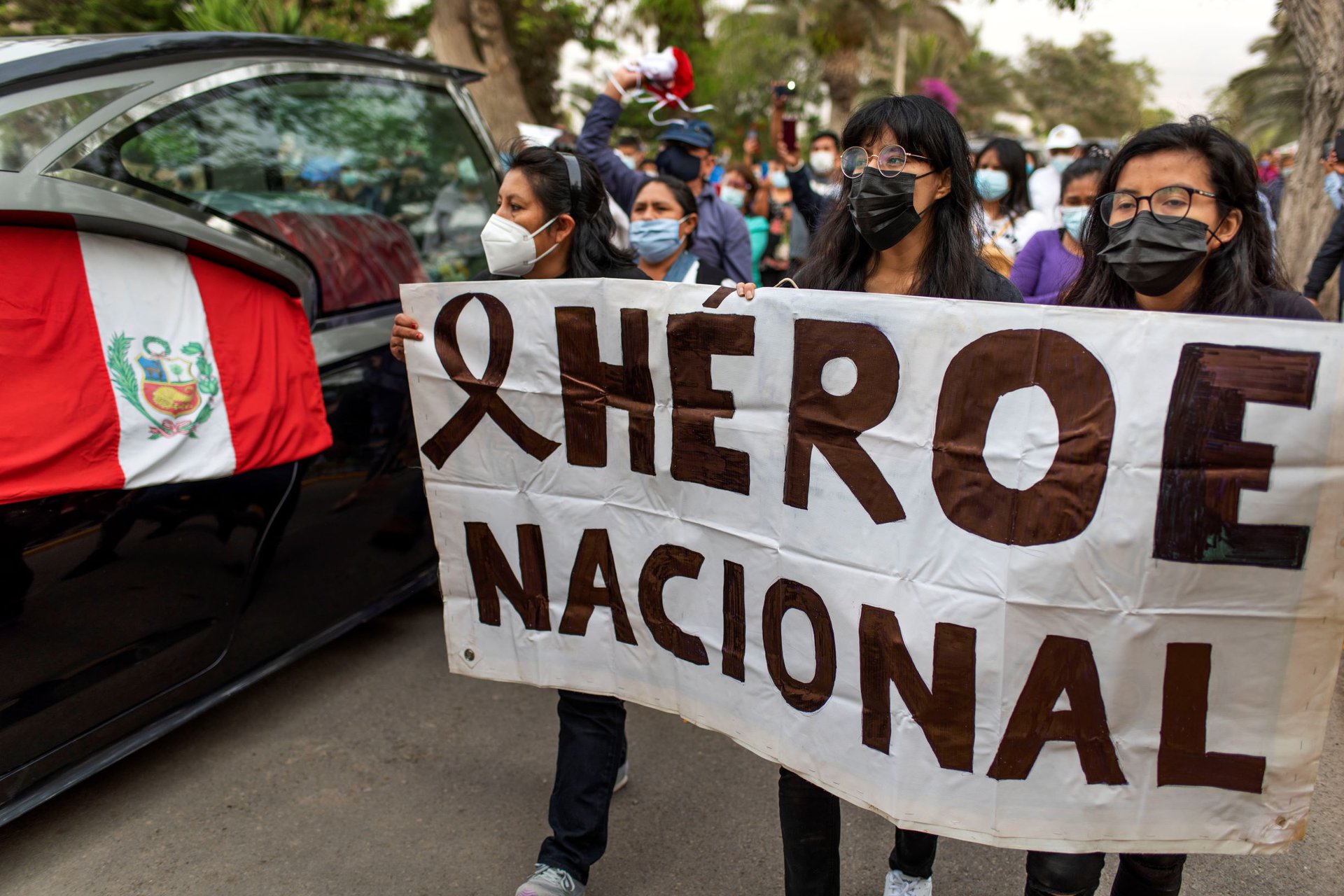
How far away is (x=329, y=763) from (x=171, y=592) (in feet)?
2.46

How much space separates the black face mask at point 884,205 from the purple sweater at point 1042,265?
184 centimetres

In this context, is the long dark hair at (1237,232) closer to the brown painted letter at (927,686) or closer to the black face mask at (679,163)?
the brown painted letter at (927,686)

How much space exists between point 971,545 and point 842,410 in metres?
0.37

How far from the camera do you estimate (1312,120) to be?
20.9 ft

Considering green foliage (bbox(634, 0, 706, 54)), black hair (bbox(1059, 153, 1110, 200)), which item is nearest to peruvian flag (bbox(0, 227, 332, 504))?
black hair (bbox(1059, 153, 1110, 200))

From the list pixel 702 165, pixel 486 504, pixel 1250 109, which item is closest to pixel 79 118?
pixel 486 504

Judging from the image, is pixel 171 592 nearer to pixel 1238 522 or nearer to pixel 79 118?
pixel 79 118

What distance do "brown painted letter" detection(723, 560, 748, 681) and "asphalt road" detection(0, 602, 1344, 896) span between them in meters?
0.67

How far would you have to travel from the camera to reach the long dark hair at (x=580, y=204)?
8.63 feet

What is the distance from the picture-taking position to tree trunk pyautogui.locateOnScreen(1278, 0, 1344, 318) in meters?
5.94

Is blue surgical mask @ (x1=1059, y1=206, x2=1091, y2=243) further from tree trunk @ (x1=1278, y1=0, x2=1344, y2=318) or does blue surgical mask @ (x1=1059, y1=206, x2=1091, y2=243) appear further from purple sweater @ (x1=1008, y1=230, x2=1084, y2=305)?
tree trunk @ (x1=1278, y1=0, x2=1344, y2=318)

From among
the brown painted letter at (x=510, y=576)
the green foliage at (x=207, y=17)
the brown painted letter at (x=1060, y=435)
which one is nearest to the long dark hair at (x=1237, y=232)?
the brown painted letter at (x=1060, y=435)

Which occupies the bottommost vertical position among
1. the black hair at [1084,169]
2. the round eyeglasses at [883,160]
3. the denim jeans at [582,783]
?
the denim jeans at [582,783]

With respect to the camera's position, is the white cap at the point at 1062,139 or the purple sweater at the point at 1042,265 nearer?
the purple sweater at the point at 1042,265
